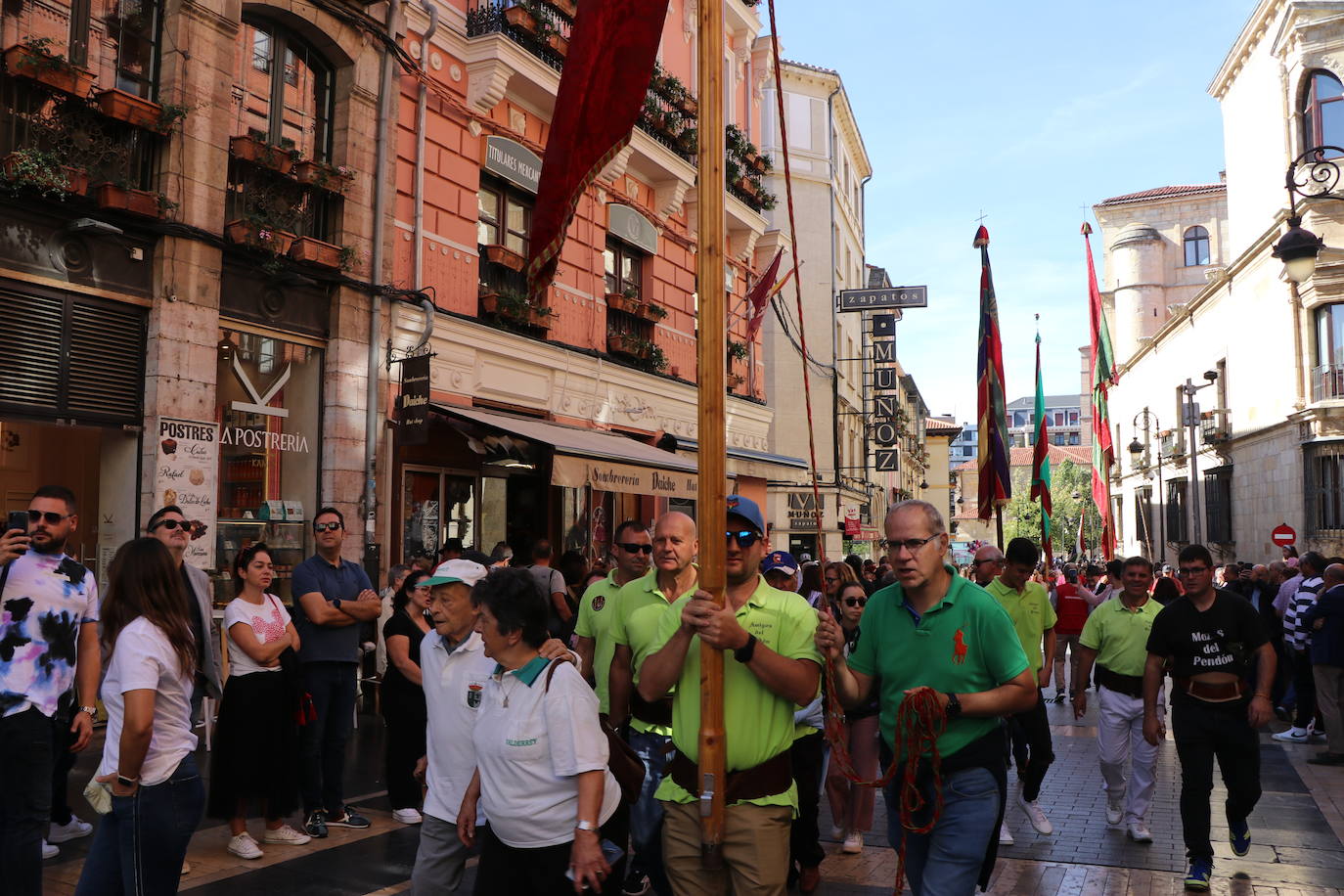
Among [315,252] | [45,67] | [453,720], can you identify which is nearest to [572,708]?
[453,720]

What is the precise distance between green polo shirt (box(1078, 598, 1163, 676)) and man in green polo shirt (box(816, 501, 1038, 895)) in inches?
160

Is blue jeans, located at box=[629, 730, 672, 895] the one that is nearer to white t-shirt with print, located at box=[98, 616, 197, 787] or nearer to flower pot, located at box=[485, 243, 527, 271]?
white t-shirt with print, located at box=[98, 616, 197, 787]

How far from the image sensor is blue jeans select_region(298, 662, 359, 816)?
6855 mm

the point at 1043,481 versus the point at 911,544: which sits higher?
the point at 1043,481

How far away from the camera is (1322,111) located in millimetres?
28406

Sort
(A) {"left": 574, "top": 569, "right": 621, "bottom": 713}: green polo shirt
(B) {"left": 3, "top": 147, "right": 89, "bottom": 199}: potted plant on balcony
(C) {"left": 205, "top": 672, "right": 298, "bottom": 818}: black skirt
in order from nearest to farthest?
(A) {"left": 574, "top": 569, "right": 621, "bottom": 713}: green polo shirt < (C) {"left": 205, "top": 672, "right": 298, "bottom": 818}: black skirt < (B) {"left": 3, "top": 147, "right": 89, "bottom": 199}: potted plant on balcony

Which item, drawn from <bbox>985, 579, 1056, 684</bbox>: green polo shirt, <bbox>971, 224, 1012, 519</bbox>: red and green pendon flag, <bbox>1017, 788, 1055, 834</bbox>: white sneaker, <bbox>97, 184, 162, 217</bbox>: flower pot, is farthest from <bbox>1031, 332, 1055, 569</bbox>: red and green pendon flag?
<bbox>97, 184, 162, 217</bbox>: flower pot

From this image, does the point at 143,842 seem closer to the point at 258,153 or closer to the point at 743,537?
the point at 743,537

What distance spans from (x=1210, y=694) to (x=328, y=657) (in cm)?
546

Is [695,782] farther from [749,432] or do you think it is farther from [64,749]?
[749,432]

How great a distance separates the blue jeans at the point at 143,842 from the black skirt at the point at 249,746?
7.53 feet

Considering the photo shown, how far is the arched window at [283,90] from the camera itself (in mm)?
11891

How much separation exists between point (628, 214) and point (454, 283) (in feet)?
16.5

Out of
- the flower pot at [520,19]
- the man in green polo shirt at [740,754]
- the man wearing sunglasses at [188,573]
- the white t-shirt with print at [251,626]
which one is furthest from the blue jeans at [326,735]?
the flower pot at [520,19]
